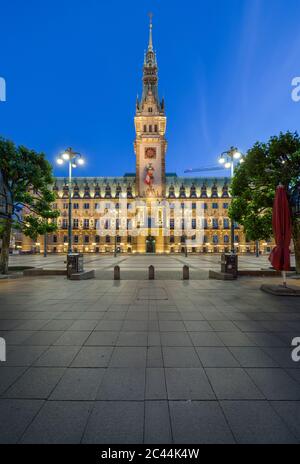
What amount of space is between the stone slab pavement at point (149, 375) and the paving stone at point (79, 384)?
0.02 meters

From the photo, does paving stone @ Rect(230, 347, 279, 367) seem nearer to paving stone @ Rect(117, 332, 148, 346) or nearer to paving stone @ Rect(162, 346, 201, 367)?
paving stone @ Rect(162, 346, 201, 367)

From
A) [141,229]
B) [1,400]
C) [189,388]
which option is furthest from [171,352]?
[141,229]

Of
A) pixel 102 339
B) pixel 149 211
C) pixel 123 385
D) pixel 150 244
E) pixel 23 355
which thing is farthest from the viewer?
pixel 149 211

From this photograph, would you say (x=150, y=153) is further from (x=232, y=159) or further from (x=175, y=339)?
(x=175, y=339)

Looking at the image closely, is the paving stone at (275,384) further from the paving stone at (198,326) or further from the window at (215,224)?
the window at (215,224)

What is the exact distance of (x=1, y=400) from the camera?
153 inches

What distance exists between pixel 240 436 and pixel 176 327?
13.8ft

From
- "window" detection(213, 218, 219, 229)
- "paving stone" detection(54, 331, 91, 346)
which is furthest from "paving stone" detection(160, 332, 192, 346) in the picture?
"window" detection(213, 218, 219, 229)

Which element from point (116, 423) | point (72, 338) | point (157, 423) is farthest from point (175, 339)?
point (116, 423)

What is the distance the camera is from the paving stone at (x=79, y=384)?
398cm

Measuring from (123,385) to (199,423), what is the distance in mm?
1531

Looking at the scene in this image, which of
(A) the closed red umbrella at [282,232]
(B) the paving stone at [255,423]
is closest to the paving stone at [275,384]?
(B) the paving stone at [255,423]

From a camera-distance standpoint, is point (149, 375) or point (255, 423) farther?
point (149, 375)

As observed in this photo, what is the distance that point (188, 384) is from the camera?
4332 millimetres
